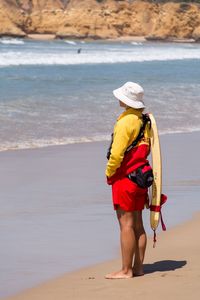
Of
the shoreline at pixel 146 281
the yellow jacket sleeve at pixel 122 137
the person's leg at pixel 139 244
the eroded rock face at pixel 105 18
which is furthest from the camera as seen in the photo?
the eroded rock face at pixel 105 18

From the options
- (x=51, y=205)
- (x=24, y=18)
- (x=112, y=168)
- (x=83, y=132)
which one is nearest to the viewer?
(x=112, y=168)

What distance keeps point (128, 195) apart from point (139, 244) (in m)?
0.38

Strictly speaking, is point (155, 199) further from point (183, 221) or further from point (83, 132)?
point (83, 132)

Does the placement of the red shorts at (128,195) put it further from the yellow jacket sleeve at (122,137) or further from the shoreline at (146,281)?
the shoreline at (146,281)

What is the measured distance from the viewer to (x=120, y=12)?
12425cm

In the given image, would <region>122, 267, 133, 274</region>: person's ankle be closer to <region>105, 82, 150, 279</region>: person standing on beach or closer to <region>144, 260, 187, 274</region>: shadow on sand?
<region>105, 82, 150, 279</region>: person standing on beach

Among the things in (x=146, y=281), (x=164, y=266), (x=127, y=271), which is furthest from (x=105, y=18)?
(x=146, y=281)

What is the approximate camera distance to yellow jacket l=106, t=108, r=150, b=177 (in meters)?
5.36

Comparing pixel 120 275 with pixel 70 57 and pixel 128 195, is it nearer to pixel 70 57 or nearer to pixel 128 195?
pixel 128 195

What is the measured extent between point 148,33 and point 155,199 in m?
118

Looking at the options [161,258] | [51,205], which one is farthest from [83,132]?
[161,258]

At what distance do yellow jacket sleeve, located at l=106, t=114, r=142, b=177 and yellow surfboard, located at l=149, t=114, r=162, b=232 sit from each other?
119 mm

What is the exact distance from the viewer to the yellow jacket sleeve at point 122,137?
17.6 feet

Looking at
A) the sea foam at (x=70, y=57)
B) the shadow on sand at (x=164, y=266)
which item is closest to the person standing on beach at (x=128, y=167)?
the shadow on sand at (x=164, y=266)
